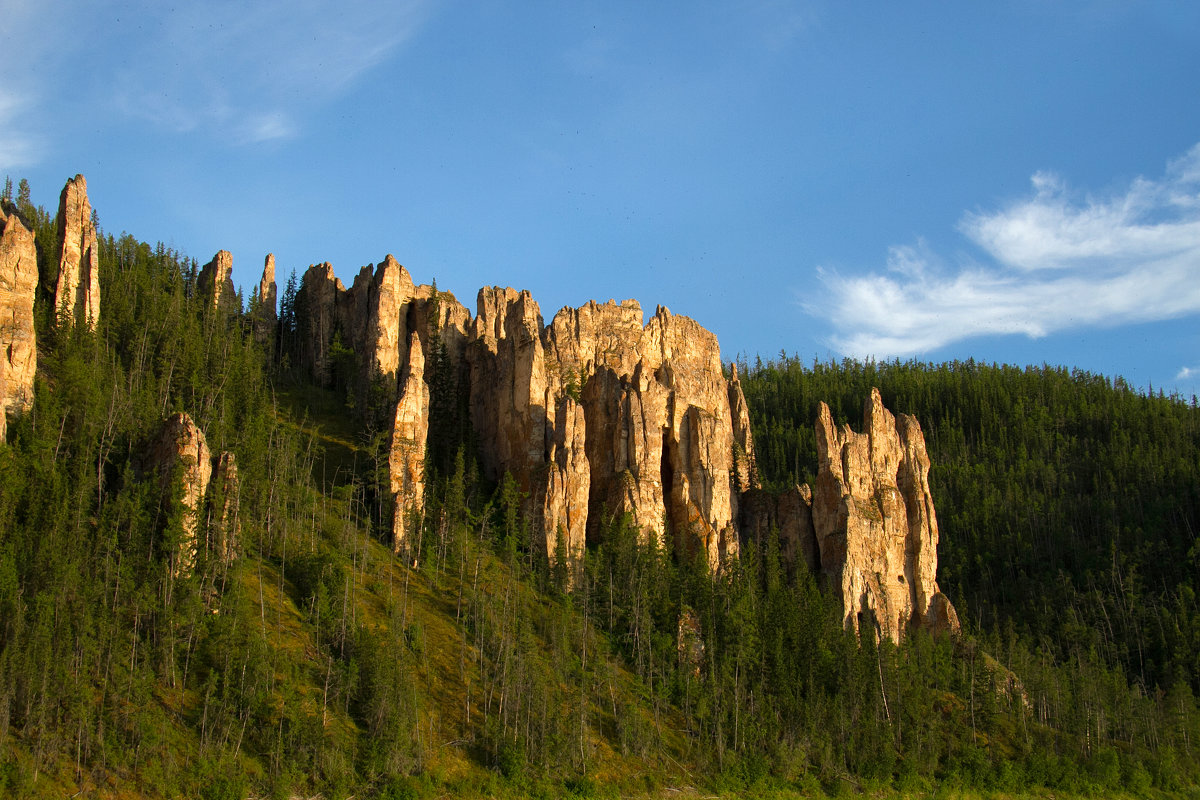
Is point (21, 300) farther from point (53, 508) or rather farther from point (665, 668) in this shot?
point (665, 668)

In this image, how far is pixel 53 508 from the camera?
74.2 metres

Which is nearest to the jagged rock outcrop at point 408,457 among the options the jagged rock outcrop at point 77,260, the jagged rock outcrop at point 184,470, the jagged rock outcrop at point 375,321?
the jagged rock outcrop at point 375,321

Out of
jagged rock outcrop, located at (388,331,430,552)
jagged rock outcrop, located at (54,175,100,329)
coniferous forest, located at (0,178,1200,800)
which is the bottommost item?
coniferous forest, located at (0,178,1200,800)

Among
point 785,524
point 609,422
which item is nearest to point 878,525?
point 785,524

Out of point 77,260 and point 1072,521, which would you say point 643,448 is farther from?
point 1072,521

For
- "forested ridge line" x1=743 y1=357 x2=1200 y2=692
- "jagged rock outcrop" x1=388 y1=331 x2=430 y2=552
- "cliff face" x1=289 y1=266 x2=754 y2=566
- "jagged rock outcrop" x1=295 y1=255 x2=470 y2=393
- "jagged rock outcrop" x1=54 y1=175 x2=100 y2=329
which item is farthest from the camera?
"forested ridge line" x1=743 y1=357 x2=1200 y2=692

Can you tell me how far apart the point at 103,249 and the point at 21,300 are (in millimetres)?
37019

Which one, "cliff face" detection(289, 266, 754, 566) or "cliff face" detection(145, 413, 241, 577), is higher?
"cliff face" detection(289, 266, 754, 566)

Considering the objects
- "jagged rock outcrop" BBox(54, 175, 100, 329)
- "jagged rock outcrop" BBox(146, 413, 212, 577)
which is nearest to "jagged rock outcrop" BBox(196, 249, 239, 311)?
"jagged rock outcrop" BBox(54, 175, 100, 329)

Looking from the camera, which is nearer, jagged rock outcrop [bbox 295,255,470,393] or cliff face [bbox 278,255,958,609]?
cliff face [bbox 278,255,958,609]

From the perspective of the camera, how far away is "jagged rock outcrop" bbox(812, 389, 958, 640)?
107 meters

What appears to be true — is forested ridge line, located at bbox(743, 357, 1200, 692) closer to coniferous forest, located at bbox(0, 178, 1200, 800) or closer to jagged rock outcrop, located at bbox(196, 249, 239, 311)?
coniferous forest, located at bbox(0, 178, 1200, 800)

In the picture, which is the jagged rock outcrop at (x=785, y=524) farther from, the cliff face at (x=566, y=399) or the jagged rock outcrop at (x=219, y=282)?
the jagged rock outcrop at (x=219, y=282)

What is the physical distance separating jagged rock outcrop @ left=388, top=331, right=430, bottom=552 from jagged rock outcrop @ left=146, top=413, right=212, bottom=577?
1911 cm
